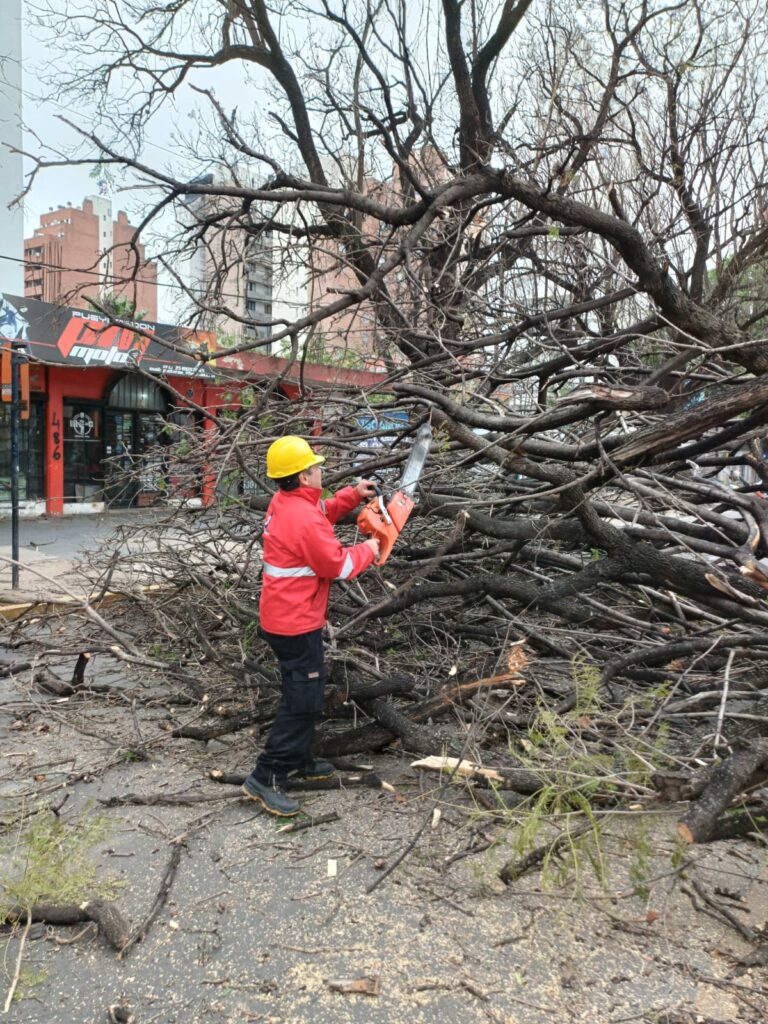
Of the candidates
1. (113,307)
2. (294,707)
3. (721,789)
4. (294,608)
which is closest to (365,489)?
(294,608)

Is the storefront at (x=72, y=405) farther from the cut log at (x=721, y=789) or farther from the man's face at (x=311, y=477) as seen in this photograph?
the cut log at (x=721, y=789)

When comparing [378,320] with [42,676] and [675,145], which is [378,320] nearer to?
[675,145]

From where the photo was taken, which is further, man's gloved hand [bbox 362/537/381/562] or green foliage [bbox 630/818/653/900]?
man's gloved hand [bbox 362/537/381/562]

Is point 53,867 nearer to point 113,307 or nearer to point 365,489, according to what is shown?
point 365,489

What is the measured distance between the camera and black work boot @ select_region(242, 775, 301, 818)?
3156 mm

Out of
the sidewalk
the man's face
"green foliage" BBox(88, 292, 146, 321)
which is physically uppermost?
"green foliage" BBox(88, 292, 146, 321)

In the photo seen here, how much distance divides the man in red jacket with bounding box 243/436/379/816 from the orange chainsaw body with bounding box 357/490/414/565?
4 centimetres

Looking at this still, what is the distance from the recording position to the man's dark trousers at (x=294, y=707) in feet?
10.7

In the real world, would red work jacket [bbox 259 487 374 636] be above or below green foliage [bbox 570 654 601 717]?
above

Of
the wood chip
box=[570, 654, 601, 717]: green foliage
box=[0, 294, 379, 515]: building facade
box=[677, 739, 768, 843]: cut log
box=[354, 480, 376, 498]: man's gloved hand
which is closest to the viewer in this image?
the wood chip

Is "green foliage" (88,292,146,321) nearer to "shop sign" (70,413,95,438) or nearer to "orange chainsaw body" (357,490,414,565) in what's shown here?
"orange chainsaw body" (357,490,414,565)

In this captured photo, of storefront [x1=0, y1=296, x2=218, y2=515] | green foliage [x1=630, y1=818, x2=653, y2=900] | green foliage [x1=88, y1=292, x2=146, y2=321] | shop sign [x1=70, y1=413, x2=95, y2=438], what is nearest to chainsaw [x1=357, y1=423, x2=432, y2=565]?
green foliage [x1=630, y1=818, x2=653, y2=900]

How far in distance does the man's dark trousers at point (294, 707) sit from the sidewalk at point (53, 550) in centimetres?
159

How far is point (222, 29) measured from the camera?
32.3ft
